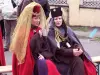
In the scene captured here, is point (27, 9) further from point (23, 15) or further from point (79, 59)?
point (79, 59)

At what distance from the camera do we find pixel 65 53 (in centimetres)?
512

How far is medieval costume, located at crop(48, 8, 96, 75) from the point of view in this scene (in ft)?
16.7

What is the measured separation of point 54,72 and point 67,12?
7510 mm

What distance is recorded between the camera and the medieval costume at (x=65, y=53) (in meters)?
5.09

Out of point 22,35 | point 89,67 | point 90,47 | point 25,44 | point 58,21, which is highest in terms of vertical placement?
point 58,21

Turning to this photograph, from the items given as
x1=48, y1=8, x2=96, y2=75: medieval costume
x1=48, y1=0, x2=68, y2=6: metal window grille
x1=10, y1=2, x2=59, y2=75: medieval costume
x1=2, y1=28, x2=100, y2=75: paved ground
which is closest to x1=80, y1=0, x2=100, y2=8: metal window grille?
x1=48, y1=0, x2=68, y2=6: metal window grille

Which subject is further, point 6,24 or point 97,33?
point 97,33

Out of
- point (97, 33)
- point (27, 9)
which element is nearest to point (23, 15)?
point (27, 9)

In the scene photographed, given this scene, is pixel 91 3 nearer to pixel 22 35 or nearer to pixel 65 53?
pixel 65 53

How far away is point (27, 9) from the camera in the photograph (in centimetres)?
491

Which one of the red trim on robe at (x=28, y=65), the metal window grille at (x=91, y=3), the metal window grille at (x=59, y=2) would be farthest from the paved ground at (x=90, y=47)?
the red trim on robe at (x=28, y=65)

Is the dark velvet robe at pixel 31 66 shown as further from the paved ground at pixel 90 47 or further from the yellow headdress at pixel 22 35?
the paved ground at pixel 90 47

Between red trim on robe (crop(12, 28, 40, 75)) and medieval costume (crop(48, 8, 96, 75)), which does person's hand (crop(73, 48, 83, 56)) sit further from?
red trim on robe (crop(12, 28, 40, 75))

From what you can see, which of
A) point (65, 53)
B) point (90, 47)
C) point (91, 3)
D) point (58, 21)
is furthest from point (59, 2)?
point (65, 53)
